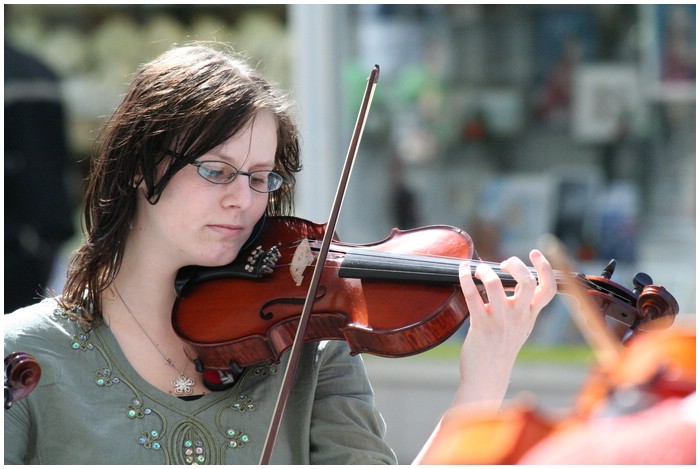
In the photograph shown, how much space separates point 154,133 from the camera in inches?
57.7

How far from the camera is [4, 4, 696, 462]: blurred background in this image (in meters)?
3.70

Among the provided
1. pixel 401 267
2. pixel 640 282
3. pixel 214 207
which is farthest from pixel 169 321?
pixel 640 282

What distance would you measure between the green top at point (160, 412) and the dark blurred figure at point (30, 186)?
2.35 meters

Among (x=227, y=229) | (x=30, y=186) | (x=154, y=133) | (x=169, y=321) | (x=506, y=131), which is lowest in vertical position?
(x=30, y=186)

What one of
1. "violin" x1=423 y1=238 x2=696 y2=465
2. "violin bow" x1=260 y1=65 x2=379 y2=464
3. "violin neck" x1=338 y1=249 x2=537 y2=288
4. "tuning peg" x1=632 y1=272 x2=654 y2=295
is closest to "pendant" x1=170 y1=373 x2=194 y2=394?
"violin bow" x1=260 y1=65 x2=379 y2=464

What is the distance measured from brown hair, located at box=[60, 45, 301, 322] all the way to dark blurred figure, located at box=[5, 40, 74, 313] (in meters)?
2.27

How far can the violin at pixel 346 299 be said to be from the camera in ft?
4.76

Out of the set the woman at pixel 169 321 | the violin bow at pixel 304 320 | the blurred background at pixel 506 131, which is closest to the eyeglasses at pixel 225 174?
the woman at pixel 169 321

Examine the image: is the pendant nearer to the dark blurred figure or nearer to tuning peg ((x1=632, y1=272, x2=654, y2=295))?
tuning peg ((x1=632, y1=272, x2=654, y2=295))

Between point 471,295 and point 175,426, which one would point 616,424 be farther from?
point 175,426

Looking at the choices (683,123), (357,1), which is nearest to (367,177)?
(357,1)

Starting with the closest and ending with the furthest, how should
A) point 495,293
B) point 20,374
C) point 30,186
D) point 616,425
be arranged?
point 616,425 → point 20,374 → point 495,293 → point 30,186

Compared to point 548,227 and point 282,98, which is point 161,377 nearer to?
point 282,98

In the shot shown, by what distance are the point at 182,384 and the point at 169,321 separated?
110mm
